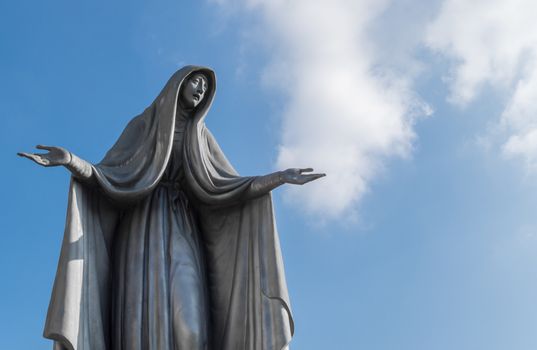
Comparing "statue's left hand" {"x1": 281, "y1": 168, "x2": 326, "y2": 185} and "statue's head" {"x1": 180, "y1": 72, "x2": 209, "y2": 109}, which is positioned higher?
"statue's head" {"x1": 180, "y1": 72, "x2": 209, "y2": 109}

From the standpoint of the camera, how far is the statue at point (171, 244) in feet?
36.3

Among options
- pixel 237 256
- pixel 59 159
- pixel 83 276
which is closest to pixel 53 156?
pixel 59 159

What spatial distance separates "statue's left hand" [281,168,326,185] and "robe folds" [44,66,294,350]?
19.5 inches

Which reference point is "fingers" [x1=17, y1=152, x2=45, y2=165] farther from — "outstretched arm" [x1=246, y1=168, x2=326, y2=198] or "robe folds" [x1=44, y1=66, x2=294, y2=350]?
"outstretched arm" [x1=246, y1=168, x2=326, y2=198]

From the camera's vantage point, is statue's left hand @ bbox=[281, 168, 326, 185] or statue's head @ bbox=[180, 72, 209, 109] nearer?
statue's left hand @ bbox=[281, 168, 326, 185]

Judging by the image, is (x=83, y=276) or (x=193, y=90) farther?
(x=193, y=90)

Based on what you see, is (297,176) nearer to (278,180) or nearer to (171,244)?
(278,180)

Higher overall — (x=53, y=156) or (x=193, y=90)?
(x=193, y=90)

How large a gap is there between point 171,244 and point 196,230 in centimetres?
71

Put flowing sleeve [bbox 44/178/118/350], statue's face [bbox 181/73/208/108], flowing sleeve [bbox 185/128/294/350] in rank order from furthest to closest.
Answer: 1. statue's face [bbox 181/73/208/108]
2. flowing sleeve [bbox 185/128/294/350]
3. flowing sleeve [bbox 44/178/118/350]

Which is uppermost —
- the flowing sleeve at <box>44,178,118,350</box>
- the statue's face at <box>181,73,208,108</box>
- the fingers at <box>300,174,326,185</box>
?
the statue's face at <box>181,73,208,108</box>

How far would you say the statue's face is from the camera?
1270 centimetres

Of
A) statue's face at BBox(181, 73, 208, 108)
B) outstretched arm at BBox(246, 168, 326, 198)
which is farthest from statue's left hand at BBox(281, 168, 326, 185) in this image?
statue's face at BBox(181, 73, 208, 108)

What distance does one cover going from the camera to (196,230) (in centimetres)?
1246
